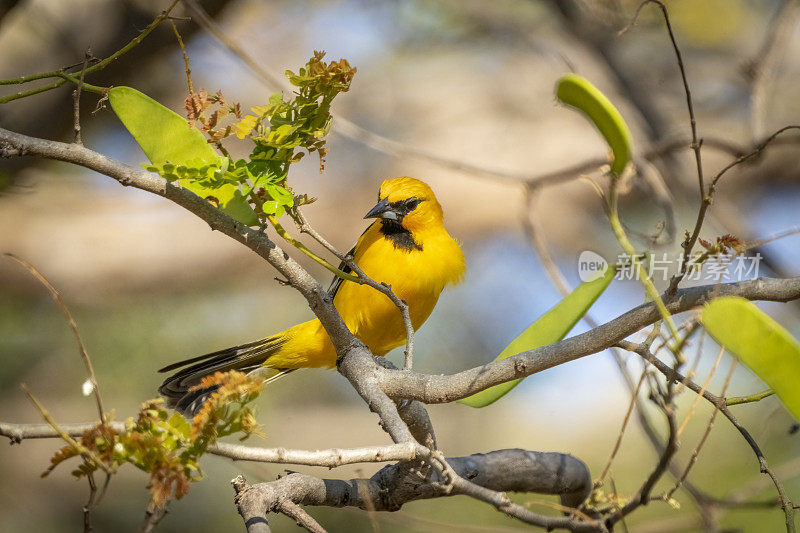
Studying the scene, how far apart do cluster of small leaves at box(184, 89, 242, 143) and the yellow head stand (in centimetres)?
124

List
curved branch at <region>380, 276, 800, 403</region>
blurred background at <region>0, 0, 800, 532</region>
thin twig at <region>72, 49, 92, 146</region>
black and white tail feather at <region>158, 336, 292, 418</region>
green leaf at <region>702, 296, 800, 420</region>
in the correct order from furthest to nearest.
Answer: blurred background at <region>0, 0, 800, 532</region>
black and white tail feather at <region>158, 336, 292, 418</region>
thin twig at <region>72, 49, 92, 146</region>
curved branch at <region>380, 276, 800, 403</region>
green leaf at <region>702, 296, 800, 420</region>

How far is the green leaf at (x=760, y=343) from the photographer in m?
0.86

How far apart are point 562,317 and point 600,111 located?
19.7 inches

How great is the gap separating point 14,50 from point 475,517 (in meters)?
3.58

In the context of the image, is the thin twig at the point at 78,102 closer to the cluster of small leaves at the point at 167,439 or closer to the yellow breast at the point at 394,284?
the cluster of small leaves at the point at 167,439

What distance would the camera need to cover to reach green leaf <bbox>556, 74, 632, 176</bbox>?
2.96 ft

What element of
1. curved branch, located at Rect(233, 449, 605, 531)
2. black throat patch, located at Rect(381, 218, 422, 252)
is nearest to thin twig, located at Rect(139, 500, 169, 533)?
curved branch, located at Rect(233, 449, 605, 531)

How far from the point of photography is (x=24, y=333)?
516cm

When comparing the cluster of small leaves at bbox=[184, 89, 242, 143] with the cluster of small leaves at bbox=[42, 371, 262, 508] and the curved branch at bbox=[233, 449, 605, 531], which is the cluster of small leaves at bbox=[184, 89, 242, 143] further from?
the curved branch at bbox=[233, 449, 605, 531]

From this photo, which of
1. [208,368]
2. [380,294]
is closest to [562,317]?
[380,294]

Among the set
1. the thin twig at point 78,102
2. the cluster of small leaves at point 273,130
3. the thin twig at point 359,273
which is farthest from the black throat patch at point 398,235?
the thin twig at point 78,102

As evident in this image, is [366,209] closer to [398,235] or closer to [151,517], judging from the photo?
[398,235]

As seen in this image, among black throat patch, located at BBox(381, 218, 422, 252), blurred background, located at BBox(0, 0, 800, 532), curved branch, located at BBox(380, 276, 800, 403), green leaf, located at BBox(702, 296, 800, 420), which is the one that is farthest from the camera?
blurred background, located at BBox(0, 0, 800, 532)

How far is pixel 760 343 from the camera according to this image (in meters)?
0.88
